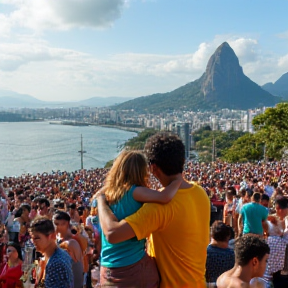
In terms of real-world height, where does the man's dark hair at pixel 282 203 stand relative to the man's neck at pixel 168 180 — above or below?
below

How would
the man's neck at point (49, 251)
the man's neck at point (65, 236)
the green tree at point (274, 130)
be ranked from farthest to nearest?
1. the green tree at point (274, 130)
2. the man's neck at point (65, 236)
3. the man's neck at point (49, 251)

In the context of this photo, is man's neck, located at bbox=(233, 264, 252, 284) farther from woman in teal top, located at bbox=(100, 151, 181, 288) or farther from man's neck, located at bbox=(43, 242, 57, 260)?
man's neck, located at bbox=(43, 242, 57, 260)

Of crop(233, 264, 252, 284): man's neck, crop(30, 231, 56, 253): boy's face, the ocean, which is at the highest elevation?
crop(30, 231, 56, 253): boy's face

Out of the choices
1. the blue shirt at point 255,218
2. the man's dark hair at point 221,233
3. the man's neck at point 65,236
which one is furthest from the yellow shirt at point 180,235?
the blue shirt at point 255,218

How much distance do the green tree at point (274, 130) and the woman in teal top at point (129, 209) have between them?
31862 mm

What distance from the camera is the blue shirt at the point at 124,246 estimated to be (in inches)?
77.1

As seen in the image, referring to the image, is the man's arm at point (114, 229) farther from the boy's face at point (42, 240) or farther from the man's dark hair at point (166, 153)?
the boy's face at point (42, 240)

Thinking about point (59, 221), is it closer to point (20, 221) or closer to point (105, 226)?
point (105, 226)

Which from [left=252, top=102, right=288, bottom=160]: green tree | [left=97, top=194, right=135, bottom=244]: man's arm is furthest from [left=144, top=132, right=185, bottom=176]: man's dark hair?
[left=252, top=102, right=288, bottom=160]: green tree

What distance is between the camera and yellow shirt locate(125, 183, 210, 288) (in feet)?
6.34

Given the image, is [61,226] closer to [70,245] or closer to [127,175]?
[70,245]

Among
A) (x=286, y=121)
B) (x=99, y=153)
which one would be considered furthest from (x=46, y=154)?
(x=286, y=121)

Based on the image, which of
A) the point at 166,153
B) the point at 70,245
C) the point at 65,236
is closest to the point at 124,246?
the point at 166,153

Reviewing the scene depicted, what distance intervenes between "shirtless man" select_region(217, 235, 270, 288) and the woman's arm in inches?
30.9
